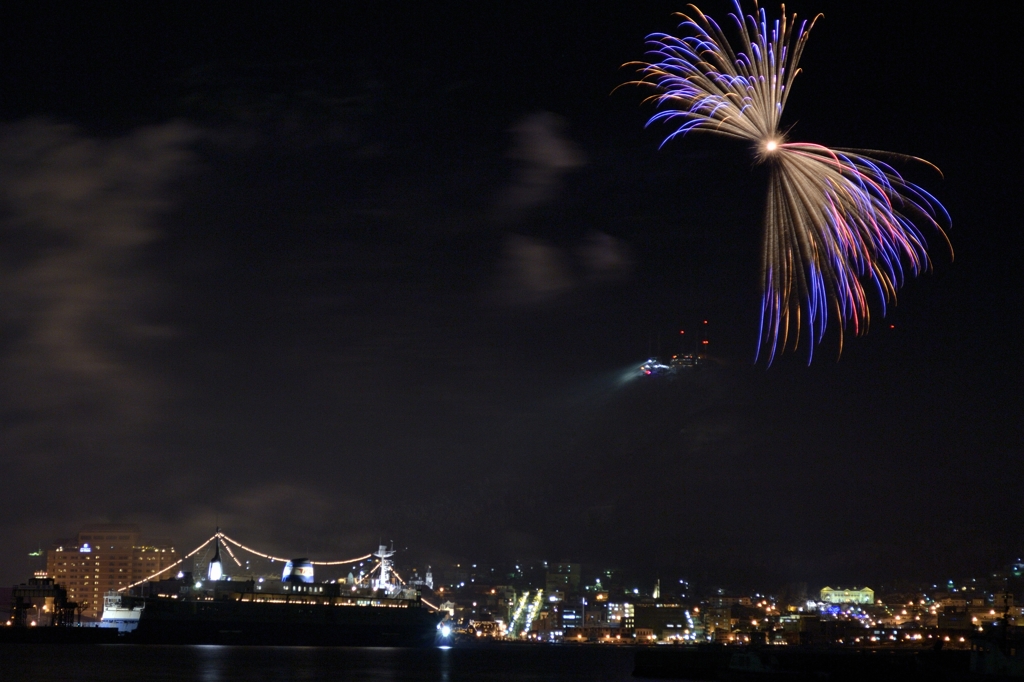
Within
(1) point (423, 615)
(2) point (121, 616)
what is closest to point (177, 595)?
(2) point (121, 616)

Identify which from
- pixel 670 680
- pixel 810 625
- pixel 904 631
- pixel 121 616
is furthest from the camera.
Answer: pixel 810 625

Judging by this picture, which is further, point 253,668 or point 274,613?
point 274,613

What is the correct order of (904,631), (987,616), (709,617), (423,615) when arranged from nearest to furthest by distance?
(423,615)
(987,616)
(904,631)
(709,617)

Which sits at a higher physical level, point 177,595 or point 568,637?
point 177,595

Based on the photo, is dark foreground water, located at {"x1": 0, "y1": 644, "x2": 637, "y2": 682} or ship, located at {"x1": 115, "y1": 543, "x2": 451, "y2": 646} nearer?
dark foreground water, located at {"x1": 0, "y1": 644, "x2": 637, "y2": 682}

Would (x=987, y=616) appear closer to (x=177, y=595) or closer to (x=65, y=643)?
(x=177, y=595)

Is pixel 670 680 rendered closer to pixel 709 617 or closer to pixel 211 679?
pixel 211 679

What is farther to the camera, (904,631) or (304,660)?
(904,631)

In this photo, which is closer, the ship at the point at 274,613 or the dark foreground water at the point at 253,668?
the dark foreground water at the point at 253,668

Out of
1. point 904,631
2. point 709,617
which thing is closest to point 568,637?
point 709,617
